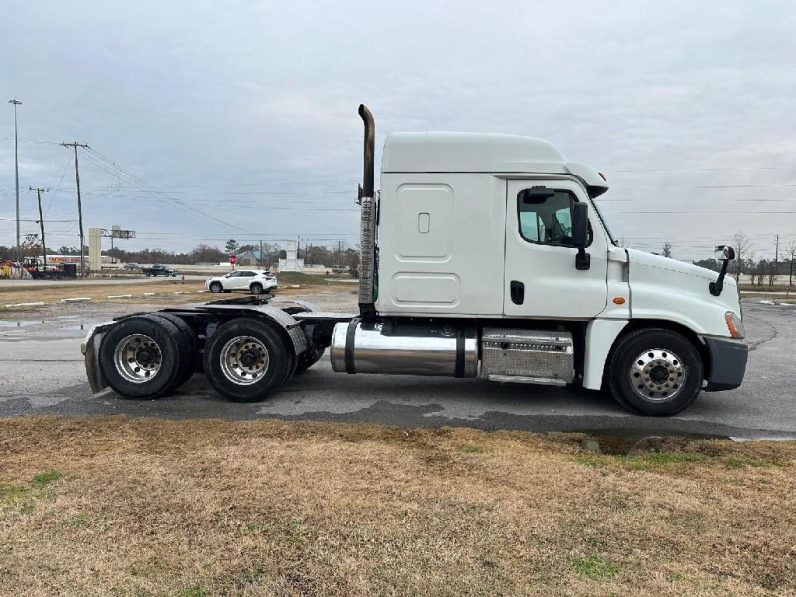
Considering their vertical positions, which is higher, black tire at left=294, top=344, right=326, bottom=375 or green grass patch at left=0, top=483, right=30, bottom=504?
black tire at left=294, top=344, right=326, bottom=375

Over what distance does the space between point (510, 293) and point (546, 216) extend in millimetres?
960

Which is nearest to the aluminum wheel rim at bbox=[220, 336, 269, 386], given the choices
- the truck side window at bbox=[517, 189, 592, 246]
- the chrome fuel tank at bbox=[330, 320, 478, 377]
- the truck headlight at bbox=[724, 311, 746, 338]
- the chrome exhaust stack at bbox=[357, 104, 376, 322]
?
the chrome fuel tank at bbox=[330, 320, 478, 377]

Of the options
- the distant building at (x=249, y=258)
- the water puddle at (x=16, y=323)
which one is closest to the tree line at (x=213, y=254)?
the distant building at (x=249, y=258)

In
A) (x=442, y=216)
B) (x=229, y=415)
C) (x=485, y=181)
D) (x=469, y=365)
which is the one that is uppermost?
(x=485, y=181)

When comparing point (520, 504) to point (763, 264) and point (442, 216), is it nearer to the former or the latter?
point (442, 216)

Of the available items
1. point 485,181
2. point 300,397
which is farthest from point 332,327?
point 485,181

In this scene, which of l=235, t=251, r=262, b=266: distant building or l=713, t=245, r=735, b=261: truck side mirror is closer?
l=713, t=245, r=735, b=261: truck side mirror

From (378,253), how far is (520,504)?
11.8ft

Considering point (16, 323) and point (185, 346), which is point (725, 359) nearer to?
point (185, 346)

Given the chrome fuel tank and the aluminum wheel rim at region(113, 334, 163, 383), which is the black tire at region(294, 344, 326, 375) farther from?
the aluminum wheel rim at region(113, 334, 163, 383)

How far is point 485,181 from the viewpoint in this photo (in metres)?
6.18

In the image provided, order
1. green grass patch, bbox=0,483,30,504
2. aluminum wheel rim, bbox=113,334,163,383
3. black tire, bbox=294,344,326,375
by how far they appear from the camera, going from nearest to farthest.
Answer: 1. green grass patch, bbox=0,483,30,504
2. aluminum wheel rim, bbox=113,334,163,383
3. black tire, bbox=294,344,326,375

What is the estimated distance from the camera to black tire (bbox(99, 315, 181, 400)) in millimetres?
6613

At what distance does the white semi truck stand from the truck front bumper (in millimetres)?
14
